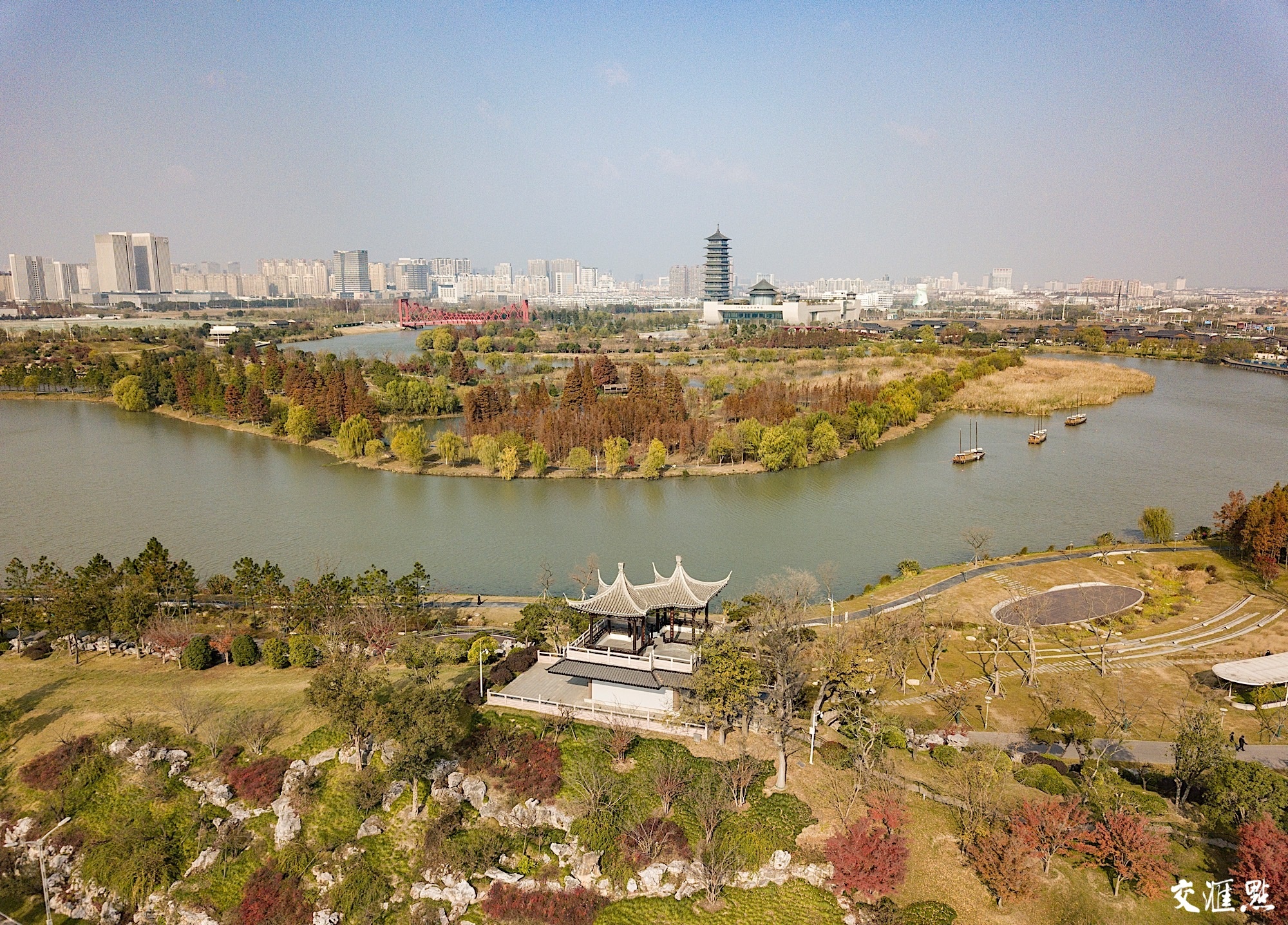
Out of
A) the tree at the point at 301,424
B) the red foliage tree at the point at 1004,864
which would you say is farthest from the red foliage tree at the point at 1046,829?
the tree at the point at 301,424

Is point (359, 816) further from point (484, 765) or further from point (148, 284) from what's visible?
point (148, 284)

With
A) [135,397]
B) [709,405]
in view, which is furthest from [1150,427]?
[135,397]

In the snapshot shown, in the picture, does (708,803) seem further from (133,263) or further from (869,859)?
(133,263)

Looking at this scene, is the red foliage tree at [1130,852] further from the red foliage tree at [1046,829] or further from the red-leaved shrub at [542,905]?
the red-leaved shrub at [542,905]

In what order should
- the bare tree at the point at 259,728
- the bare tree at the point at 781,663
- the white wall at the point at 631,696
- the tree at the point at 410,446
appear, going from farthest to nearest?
the tree at the point at 410,446 < the white wall at the point at 631,696 < the bare tree at the point at 259,728 < the bare tree at the point at 781,663

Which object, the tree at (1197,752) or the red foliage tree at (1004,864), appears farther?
the tree at (1197,752)

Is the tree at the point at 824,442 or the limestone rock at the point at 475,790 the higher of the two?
the tree at the point at 824,442
